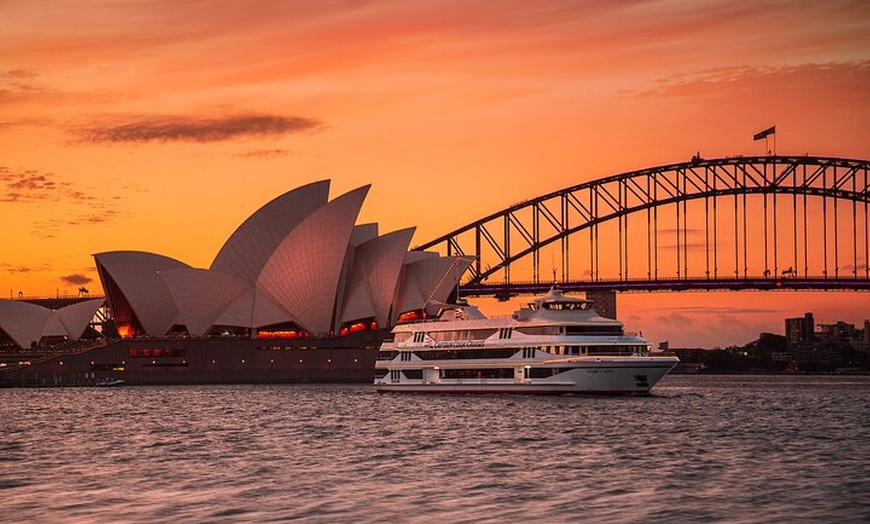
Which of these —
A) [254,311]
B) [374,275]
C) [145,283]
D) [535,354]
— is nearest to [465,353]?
[535,354]

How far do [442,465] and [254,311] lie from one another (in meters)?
94.6

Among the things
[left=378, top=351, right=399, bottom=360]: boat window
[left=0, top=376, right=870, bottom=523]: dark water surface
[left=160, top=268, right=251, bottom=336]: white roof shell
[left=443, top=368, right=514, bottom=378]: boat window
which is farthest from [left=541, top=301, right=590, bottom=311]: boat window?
[left=160, top=268, right=251, bottom=336]: white roof shell

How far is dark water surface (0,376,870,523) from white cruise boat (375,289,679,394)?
5233 mm

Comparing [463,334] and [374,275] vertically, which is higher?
[374,275]

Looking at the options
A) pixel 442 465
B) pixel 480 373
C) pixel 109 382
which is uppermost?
pixel 480 373

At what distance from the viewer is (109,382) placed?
443 ft

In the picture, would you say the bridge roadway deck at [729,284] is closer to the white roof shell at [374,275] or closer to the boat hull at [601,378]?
the white roof shell at [374,275]

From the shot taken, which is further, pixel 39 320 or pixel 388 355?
pixel 39 320

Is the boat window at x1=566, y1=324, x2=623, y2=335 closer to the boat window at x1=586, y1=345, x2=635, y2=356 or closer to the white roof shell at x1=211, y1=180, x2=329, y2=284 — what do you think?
the boat window at x1=586, y1=345, x2=635, y2=356

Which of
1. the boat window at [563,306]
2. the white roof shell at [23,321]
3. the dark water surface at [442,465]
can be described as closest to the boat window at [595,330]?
the boat window at [563,306]

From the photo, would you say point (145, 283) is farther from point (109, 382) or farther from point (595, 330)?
point (595, 330)

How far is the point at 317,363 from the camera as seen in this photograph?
138000 mm

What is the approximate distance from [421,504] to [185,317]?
108 meters

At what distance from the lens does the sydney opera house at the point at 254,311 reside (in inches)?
5236
